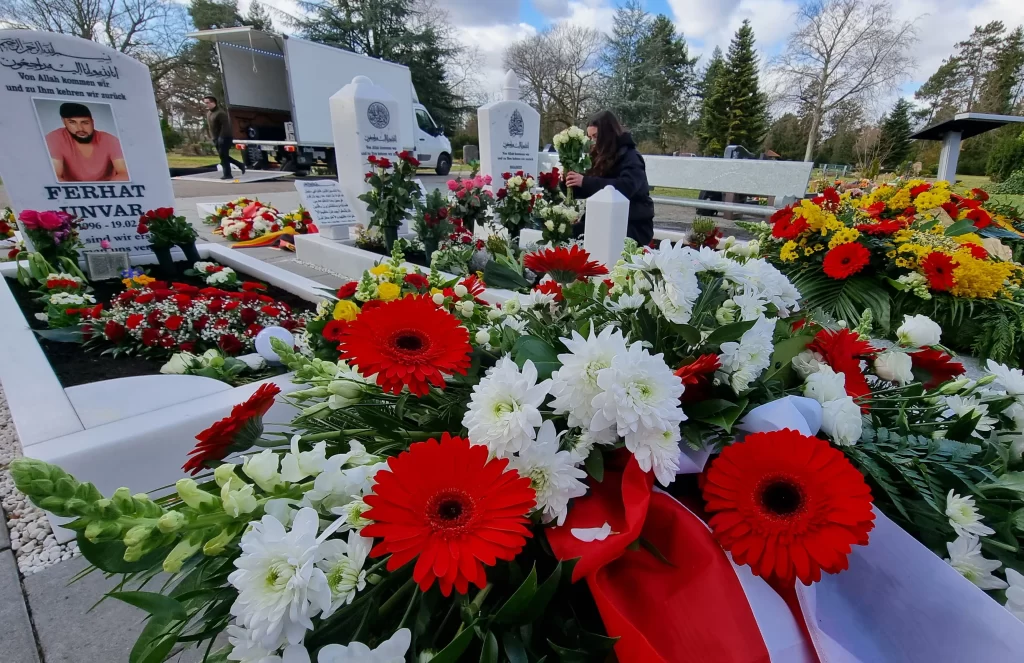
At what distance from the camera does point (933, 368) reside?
3.03ft

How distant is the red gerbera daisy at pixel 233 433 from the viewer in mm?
714

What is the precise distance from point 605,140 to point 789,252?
6.33ft

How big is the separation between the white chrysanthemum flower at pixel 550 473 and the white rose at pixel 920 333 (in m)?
0.73

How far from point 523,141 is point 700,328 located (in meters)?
6.83

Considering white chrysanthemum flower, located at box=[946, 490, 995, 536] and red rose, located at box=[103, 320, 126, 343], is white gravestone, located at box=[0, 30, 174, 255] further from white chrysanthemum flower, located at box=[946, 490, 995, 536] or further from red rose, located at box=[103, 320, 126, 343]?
white chrysanthemum flower, located at box=[946, 490, 995, 536]

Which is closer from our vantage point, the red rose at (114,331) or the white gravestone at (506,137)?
the red rose at (114,331)

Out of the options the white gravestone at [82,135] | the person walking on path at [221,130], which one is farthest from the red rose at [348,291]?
the person walking on path at [221,130]

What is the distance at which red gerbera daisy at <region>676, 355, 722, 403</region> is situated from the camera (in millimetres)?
654

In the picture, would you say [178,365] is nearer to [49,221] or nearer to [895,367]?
[49,221]

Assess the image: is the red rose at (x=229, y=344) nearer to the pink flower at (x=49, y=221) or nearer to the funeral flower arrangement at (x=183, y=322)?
the funeral flower arrangement at (x=183, y=322)

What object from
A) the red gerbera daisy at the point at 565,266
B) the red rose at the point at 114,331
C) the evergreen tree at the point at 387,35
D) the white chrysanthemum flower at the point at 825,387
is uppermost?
the evergreen tree at the point at 387,35

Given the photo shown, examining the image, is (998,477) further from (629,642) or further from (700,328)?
(629,642)

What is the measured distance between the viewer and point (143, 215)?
177 inches

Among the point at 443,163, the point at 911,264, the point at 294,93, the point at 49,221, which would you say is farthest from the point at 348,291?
the point at 443,163
